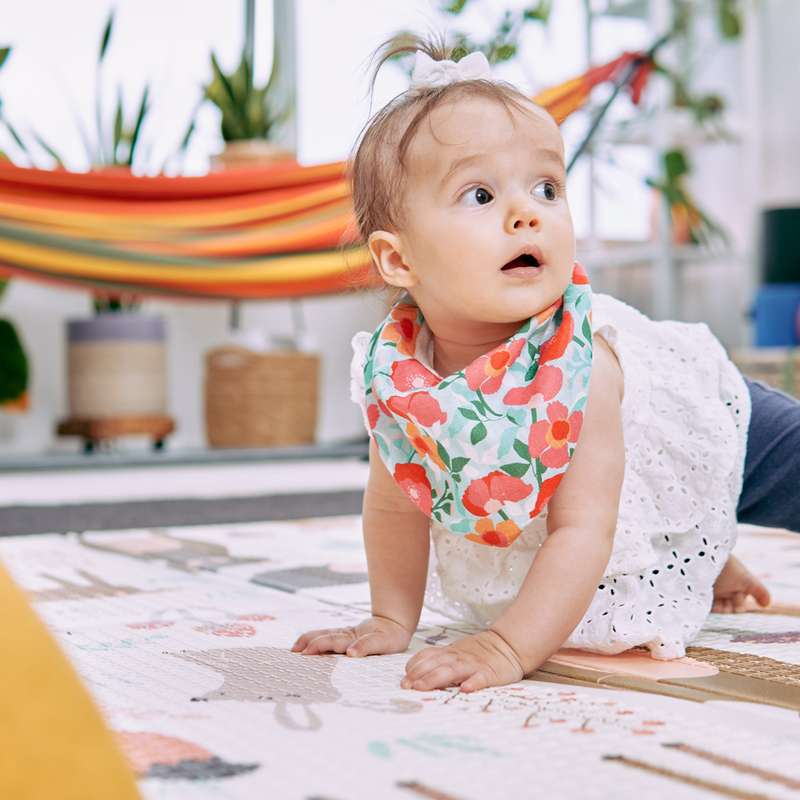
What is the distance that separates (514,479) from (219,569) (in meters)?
0.37

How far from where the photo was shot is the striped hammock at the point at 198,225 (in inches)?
67.4

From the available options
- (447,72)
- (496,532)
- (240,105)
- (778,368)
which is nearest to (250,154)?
(240,105)

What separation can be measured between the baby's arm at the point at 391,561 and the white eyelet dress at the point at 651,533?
0.02 m

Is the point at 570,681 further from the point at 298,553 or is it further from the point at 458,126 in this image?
the point at 298,553

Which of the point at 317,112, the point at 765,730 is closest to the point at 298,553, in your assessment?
the point at 765,730

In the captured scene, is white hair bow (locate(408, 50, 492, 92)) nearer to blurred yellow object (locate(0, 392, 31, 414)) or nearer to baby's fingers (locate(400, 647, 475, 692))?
baby's fingers (locate(400, 647, 475, 692))

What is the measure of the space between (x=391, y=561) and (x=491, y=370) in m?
0.13

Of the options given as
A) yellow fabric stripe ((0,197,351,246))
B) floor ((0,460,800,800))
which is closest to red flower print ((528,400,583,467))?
floor ((0,460,800,800))

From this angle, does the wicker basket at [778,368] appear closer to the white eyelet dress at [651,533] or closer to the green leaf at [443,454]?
the white eyelet dress at [651,533]

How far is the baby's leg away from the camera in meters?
0.64

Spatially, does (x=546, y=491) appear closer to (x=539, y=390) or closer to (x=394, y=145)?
(x=539, y=390)

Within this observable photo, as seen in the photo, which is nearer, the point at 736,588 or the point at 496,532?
the point at 496,532

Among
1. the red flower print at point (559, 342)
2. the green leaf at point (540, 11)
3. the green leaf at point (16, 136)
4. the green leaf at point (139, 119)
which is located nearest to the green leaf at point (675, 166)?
the green leaf at point (540, 11)

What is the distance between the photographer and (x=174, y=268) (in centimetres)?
177
